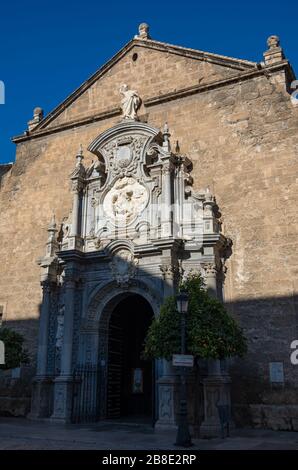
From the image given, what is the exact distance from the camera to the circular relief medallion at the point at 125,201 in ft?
53.7

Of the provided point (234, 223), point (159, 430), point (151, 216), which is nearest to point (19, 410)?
point (159, 430)

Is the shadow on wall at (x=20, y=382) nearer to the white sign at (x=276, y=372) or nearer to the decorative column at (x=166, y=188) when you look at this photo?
the decorative column at (x=166, y=188)

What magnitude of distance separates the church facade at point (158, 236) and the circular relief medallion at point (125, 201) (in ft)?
0.16

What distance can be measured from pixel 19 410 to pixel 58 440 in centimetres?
671

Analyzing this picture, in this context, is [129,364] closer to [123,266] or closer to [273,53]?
[123,266]

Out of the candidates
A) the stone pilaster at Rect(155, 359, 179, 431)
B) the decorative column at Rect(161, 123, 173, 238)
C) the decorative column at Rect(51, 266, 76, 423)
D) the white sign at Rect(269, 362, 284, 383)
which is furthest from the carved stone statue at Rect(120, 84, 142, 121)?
the white sign at Rect(269, 362, 284, 383)

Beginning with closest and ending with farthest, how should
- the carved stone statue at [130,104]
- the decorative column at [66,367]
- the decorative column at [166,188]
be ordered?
1. the decorative column at [66,367]
2. the decorative column at [166,188]
3. the carved stone statue at [130,104]

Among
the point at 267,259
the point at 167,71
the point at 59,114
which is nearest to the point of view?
the point at 267,259

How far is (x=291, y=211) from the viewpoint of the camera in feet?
47.2

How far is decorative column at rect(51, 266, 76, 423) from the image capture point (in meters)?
15.0

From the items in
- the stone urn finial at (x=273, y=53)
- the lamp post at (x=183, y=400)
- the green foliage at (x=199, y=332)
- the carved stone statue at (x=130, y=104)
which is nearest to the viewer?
the lamp post at (x=183, y=400)

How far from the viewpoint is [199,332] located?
37.2 feet

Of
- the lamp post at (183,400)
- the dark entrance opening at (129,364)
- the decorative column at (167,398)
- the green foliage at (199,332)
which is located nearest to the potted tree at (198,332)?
the green foliage at (199,332)

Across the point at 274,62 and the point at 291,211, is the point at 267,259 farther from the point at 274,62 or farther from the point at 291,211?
the point at 274,62
